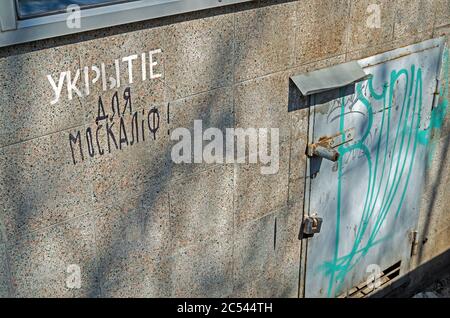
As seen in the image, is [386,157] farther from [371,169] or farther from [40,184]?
[40,184]

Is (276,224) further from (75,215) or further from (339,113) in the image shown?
(75,215)

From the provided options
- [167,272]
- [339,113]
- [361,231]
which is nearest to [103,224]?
[167,272]

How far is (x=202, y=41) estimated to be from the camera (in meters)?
3.46

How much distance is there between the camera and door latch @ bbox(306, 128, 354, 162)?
13.5ft

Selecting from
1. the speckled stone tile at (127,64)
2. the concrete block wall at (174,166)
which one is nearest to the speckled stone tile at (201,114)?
the concrete block wall at (174,166)

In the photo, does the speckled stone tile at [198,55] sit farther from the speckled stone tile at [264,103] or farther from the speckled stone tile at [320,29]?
the speckled stone tile at [320,29]

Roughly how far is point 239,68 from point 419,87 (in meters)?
1.77

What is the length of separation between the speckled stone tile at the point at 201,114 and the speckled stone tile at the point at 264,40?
0.16 meters

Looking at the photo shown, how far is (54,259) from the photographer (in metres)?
3.33

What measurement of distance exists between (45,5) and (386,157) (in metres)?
2.79

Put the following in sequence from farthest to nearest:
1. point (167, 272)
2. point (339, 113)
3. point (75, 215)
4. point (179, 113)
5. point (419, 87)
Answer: point (419, 87), point (339, 113), point (167, 272), point (179, 113), point (75, 215)

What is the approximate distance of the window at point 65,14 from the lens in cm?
276

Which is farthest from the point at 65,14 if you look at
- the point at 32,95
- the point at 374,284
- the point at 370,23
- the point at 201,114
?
the point at 374,284

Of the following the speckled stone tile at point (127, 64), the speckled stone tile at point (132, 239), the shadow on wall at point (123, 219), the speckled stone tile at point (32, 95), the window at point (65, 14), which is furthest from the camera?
the speckled stone tile at point (132, 239)
